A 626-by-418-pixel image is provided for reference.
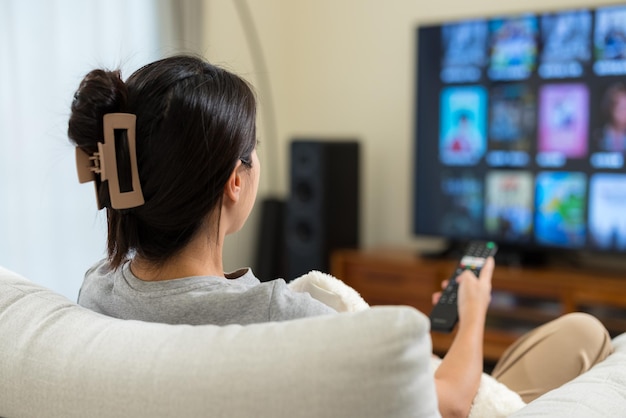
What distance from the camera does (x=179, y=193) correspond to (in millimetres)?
1124

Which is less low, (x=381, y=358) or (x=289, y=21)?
(x=289, y=21)

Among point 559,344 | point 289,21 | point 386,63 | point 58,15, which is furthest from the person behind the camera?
point 289,21

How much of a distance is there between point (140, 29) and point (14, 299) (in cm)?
280

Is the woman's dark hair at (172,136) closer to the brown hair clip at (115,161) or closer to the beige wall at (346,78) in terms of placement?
the brown hair clip at (115,161)

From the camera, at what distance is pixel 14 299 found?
42.4 inches

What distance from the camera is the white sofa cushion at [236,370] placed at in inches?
31.2

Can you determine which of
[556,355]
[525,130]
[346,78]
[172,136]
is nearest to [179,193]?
[172,136]

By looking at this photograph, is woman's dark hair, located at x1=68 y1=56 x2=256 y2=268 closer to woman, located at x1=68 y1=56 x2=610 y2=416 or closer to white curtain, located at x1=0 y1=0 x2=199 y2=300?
woman, located at x1=68 y1=56 x2=610 y2=416

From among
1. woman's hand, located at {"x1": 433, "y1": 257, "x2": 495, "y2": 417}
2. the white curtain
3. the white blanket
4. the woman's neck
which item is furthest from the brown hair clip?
the white curtain

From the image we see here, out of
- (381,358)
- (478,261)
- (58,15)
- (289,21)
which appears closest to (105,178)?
(381,358)

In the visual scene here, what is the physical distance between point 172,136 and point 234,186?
14 cm

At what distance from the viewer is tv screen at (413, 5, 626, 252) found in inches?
132

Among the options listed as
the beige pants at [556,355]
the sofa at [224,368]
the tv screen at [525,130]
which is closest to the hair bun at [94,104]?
the sofa at [224,368]

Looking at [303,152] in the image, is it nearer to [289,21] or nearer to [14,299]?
[289,21]
